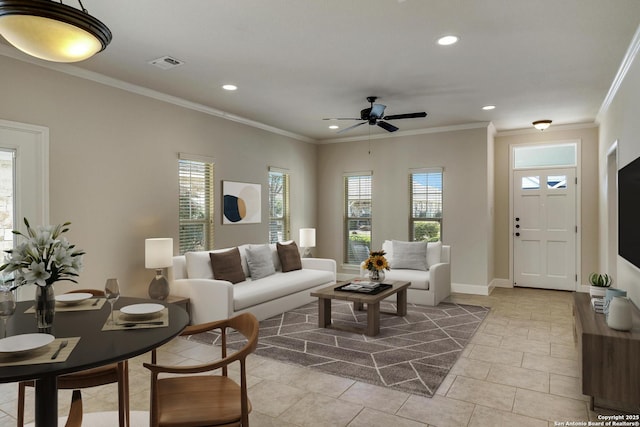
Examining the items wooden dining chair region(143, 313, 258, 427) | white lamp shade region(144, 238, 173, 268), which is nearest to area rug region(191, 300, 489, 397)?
white lamp shade region(144, 238, 173, 268)

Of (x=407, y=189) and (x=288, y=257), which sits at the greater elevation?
(x=407, y=189)

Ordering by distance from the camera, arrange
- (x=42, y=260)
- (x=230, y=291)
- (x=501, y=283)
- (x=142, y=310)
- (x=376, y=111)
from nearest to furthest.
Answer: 1. (x=42, y=260)
2. (x=142, y=310)
3. (x=230, y=291)
4. (x=376, y=111)
5. (x=501, y=283)

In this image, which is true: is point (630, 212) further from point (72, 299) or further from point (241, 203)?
point (241, 203)

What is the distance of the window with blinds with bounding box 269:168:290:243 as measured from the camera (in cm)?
678

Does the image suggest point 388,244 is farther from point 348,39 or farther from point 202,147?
point 348,39

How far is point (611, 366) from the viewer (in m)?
2.58

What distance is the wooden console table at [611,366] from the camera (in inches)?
99.7

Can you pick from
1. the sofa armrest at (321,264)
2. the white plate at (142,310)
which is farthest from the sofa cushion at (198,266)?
the white plate at (142,310)

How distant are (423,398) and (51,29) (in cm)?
304

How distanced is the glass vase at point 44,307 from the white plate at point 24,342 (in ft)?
0.69

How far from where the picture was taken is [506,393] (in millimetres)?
2926

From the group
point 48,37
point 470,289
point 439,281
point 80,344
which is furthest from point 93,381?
point 470,289

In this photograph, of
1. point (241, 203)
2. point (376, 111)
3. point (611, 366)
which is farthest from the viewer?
point (241, 203)

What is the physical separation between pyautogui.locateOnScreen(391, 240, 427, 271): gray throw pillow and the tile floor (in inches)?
81.6
